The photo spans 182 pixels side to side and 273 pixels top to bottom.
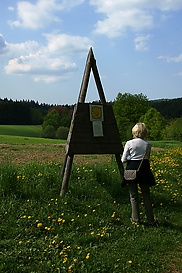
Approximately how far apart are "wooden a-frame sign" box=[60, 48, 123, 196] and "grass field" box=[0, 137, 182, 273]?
0.64m

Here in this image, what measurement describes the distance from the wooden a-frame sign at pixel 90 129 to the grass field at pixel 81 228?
0.64 metres

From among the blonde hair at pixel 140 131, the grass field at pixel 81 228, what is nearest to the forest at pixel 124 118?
the grass field at pixel 81 228

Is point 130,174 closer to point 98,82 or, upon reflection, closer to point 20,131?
point 98,82

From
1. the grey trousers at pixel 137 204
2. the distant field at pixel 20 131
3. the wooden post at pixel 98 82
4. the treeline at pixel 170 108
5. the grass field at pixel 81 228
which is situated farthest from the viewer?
the treeline at pixel 170 108

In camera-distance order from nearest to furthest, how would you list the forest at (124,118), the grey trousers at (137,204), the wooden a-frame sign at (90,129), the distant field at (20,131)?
the grey trousers at (137,204) < the wooden a-frame sign at (90,129) < the forest at (124,118) < the distant field at (20,131)

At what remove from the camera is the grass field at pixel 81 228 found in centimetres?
495

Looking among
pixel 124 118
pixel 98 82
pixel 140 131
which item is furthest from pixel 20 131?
pixel 140 131

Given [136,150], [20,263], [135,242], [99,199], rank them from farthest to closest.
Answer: [99,199] < [136,150] < [135,242] < [20,263]

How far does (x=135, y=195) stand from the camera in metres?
6.95

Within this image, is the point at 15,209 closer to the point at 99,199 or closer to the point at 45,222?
the point at 45,222

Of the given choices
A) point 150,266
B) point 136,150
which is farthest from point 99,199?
point 150,266

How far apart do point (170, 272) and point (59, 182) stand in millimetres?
3819

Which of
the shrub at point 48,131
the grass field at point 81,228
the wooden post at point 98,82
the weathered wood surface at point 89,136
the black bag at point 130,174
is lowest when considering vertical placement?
the shrub at point 48,131

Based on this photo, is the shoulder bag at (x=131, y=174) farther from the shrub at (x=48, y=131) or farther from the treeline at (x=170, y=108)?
the treeline at (x=170, y=108)
